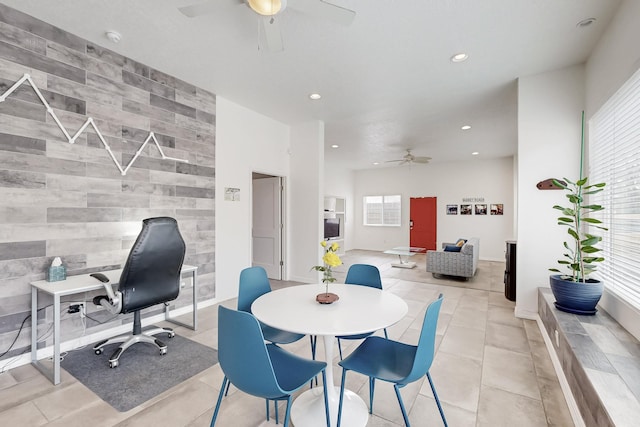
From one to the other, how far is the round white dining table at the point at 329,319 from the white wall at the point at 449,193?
7.59m

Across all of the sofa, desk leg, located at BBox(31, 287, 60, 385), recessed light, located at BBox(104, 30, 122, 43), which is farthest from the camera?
the sofa

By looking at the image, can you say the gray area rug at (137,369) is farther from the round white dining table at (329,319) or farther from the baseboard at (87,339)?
the round white dining table at (329,319)

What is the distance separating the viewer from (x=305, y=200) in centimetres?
527

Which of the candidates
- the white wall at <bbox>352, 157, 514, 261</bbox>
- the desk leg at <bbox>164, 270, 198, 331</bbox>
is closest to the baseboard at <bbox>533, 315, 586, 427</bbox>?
the desk leg at <bbox>164, 270, 198, 331</bbox>

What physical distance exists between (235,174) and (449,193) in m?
6.89

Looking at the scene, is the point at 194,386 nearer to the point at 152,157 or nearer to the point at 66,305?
the point at 66,305

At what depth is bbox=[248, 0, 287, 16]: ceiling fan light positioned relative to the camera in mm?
1946

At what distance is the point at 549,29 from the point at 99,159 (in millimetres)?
4492

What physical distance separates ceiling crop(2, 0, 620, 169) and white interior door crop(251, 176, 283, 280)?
145 centimetres

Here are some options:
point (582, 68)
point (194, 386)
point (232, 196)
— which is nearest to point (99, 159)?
point (232, 196)

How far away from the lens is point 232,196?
4332mm

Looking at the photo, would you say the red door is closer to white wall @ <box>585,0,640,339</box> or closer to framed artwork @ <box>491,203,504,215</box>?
framed artwork @ <box>491,203,504,215</box>

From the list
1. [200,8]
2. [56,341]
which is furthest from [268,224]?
[200,8]

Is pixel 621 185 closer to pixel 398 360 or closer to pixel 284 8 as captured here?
pixel 398 360
